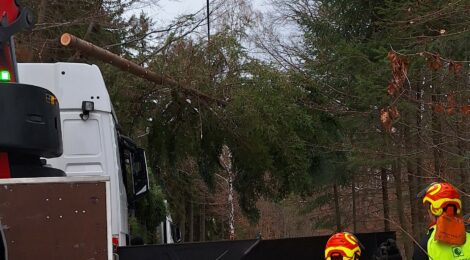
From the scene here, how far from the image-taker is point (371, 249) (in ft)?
17.5

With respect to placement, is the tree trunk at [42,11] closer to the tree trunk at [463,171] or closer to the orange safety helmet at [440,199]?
the tree trunk at [463,171]

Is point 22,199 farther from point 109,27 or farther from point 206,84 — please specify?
point 109,27

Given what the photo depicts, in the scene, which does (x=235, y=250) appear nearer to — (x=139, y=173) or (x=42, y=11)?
(x=139, y=173)

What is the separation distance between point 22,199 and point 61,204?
0.74ft

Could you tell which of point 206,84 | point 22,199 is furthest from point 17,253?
point 206,84

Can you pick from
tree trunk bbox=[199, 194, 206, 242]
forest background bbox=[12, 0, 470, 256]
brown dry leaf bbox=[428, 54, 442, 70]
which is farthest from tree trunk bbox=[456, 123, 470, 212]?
tree trunk bbox=[199, 194, 206, 242]

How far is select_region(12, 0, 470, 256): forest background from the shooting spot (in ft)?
28.6

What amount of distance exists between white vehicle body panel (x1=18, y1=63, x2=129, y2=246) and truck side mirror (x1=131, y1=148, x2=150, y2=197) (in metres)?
0.78

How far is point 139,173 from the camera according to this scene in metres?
7.48

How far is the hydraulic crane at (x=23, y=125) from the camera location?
398cm

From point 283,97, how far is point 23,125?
682 centimetres

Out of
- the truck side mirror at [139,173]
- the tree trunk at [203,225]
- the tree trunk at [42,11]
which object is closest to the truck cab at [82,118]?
the truck side mirror at [139,173]

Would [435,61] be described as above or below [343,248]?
above

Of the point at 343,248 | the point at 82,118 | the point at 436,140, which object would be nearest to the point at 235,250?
the point at 343,248
